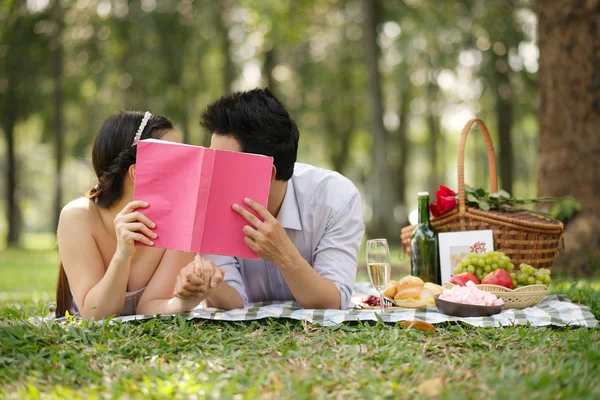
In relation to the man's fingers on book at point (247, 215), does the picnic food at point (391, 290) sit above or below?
below

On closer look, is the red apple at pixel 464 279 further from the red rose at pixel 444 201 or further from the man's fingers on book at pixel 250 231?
the man's fingers on book at pixel 250 231

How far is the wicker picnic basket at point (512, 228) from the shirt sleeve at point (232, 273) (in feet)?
4.59

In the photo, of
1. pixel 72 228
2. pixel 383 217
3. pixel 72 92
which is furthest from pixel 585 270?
pixel 72 92

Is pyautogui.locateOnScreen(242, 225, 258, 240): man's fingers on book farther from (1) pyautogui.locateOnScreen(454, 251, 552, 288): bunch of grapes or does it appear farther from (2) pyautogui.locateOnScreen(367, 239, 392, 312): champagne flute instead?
(1) pyautogui.locateOnScreen(454, 251, 552, 288): bunch of grapes

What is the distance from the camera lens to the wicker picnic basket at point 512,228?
3924 millimetres

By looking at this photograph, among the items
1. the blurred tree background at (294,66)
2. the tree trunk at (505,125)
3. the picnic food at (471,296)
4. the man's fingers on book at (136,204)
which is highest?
the blurred tree background at (294,66)

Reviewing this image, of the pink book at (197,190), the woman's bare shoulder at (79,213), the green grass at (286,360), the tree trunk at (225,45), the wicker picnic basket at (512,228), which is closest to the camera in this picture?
the green grass at (286,360)

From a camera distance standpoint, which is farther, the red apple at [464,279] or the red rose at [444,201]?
the red rose at [444,201]

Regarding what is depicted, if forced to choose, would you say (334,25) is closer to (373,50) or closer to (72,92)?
(373,50)

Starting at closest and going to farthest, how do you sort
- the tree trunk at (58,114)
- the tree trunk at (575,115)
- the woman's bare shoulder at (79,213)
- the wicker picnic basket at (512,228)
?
the woman's bare shoulder at (79,213), the wicker picnic basket at (512,228), the tree trunk at (575,115), the tree trunk at (58,114)

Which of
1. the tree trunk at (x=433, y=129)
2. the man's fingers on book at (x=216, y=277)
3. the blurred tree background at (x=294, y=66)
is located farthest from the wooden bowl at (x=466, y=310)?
the tree trunk at (x=433, y=129)

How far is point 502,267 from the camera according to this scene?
3.58m

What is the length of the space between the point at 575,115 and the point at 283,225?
161 inches

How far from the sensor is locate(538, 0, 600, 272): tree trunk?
19.5 feet
